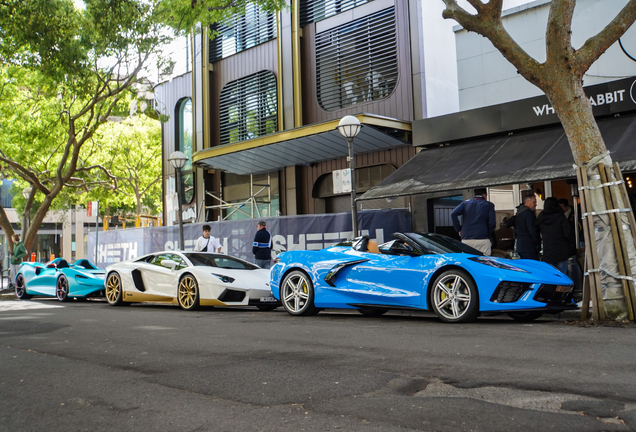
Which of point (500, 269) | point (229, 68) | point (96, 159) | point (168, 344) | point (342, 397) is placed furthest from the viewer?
point (96, 159)

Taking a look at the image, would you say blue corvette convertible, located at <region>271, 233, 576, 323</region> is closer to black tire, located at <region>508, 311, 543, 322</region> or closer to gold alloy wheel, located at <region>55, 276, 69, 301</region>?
black tire, located at <region>508, 311, 543, 322</region>

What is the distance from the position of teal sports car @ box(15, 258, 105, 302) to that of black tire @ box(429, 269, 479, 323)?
9346mm

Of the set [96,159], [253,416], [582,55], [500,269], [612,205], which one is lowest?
[253,416]

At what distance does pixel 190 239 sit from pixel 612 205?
13.5 metres

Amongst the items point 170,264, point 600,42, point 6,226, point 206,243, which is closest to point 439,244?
point 600,42

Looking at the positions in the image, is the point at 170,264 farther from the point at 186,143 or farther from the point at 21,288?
the point at 186,143

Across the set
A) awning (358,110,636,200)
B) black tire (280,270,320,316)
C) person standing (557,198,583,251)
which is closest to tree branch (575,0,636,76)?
awning (358,110,636,200)

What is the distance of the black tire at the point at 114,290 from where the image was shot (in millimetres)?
13125

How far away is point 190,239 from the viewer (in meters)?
18.9

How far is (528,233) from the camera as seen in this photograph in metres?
10.4

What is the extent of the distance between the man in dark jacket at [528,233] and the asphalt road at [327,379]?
2.96m

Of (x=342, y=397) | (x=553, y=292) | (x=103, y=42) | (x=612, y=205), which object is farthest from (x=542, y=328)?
(x=103, y=42)

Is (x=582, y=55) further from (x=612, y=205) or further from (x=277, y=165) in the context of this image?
(x=277, y=165)

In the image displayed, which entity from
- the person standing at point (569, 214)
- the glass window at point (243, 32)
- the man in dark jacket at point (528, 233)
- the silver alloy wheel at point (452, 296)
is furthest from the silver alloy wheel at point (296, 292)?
the glass window at point (243, 32)
